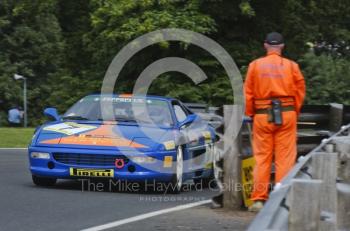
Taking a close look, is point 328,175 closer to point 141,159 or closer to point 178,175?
point 141,159

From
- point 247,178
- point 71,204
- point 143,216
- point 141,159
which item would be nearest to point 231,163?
point 247,178

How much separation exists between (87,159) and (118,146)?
46 centimetres

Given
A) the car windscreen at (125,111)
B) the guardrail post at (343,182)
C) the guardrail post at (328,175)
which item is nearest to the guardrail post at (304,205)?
the guardrail post at (328,175)

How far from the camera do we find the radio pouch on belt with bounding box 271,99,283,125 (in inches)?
327

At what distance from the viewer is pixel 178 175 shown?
10930 mm

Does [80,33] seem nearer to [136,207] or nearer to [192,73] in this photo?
[192,73]

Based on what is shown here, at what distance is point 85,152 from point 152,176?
0.97m

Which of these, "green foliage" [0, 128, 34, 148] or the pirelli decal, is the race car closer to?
the pirelli decal

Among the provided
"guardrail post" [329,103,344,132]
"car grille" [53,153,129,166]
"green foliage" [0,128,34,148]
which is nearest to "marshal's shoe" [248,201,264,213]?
"car grille" [53,153,129,166]

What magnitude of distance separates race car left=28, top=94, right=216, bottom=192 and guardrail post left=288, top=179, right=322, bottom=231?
21.7ft

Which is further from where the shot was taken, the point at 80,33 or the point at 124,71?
the point at 80,33

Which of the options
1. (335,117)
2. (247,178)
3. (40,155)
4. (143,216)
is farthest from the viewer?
(335,117)

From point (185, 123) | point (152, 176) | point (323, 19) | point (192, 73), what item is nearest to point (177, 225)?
point (152, 176)

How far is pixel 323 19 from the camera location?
115 ft
